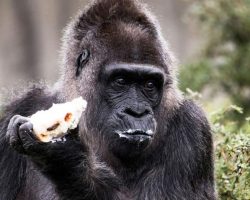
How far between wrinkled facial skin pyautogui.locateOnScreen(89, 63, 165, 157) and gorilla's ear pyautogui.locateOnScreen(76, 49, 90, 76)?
0.24 metres

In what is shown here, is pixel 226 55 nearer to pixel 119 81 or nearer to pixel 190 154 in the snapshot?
pixel 190 154

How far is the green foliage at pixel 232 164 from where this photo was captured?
7836 millimetres

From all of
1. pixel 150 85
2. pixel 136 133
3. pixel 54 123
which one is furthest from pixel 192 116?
pixel 54 123

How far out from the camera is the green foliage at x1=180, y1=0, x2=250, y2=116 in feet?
40.4

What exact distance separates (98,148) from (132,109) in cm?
51

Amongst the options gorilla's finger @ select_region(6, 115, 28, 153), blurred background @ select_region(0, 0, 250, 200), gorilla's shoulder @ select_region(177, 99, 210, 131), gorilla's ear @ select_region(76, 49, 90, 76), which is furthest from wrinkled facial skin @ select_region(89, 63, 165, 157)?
blurred background @ select_region(0, 0, 250, 200)

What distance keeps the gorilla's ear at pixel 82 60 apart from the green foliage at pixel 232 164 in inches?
62.7

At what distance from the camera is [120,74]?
7285 mm

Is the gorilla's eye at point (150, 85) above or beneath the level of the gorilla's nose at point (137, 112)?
above

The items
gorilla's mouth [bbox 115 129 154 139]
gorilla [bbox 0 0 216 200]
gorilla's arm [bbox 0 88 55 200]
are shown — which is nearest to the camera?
gorilla's mouth [bbox 115 129 154 139]

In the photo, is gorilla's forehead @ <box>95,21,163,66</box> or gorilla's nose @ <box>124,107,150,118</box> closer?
gorilla's nose @ <box>124,107,150,118</box>

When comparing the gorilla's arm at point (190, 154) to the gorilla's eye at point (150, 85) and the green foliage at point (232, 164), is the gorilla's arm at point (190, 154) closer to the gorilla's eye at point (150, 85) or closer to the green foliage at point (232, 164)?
the green foliage at point (232, 164)

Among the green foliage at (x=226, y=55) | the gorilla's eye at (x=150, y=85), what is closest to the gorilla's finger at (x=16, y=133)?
the gorilla's eye at (x=150, y=85)

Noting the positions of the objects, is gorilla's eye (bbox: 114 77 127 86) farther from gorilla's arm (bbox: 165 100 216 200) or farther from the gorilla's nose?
gorilla's arm (bbox: 165 100 216 200)
